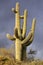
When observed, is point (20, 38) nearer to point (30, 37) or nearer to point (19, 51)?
point (30, 37)

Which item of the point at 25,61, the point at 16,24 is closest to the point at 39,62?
the point at 25,61

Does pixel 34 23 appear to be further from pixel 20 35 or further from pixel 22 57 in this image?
pixel 22 57

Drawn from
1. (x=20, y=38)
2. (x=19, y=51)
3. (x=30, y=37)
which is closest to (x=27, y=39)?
(x=30, y=37)

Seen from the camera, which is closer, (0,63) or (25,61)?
(0,63)

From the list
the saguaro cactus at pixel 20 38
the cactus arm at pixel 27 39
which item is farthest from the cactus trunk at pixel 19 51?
the cactus arm at pixel 27 39

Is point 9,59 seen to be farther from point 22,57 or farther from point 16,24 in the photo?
point 16,24

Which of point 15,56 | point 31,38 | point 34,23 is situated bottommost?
point 15,56

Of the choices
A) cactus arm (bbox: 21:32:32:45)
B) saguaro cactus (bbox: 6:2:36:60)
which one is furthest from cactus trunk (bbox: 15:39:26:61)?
cactus arm (bbox: 21:32:32:45)

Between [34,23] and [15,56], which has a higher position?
[34,23]

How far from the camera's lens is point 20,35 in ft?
53.8

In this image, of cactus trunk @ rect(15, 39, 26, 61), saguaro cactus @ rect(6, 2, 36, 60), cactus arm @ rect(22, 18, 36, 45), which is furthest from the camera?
cactus trunk @ rect(15, 39, 26, 61)

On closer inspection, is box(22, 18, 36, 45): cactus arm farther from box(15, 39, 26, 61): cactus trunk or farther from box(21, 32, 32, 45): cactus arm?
box(15, 39, 26, 61): cactus trunk

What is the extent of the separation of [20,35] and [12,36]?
1.79ft

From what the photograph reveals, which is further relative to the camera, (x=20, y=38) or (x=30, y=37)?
(x=20, y=38)
